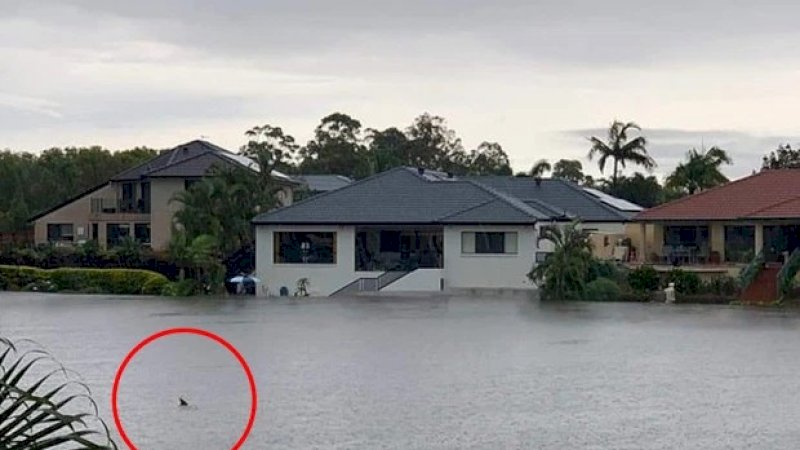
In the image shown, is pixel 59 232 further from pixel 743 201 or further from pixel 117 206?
pixel 743 201

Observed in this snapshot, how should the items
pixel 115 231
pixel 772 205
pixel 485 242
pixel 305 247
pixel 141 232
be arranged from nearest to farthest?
pixel 772 205
pixel 485 242
pixel 305 247
pixel 141 232
pixel 115 231

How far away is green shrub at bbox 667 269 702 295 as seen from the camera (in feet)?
147

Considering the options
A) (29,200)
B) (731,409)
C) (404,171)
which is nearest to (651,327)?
(731,409)

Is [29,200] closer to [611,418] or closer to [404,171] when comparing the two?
[404,171]

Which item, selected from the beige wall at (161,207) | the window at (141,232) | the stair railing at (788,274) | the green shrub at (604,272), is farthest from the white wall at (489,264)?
the window at (141,232)

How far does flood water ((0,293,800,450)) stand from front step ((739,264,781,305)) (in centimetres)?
277

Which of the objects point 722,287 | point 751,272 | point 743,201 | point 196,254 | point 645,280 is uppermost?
point 743,201

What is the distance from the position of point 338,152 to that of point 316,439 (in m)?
85.7

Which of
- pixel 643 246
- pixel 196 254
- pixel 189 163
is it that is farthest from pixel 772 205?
pixel 189 163

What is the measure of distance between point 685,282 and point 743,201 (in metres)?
6.98

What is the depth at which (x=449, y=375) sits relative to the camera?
77.8 ft

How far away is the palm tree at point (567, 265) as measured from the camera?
4516 cm

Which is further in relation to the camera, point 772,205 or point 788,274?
point 772,205

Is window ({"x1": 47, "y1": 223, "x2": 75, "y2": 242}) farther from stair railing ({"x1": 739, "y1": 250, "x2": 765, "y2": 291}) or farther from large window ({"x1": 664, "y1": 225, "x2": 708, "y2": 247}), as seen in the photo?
stair railing ({"x1": 739, "y1": 250, "x2": 765, "y2": 291})
